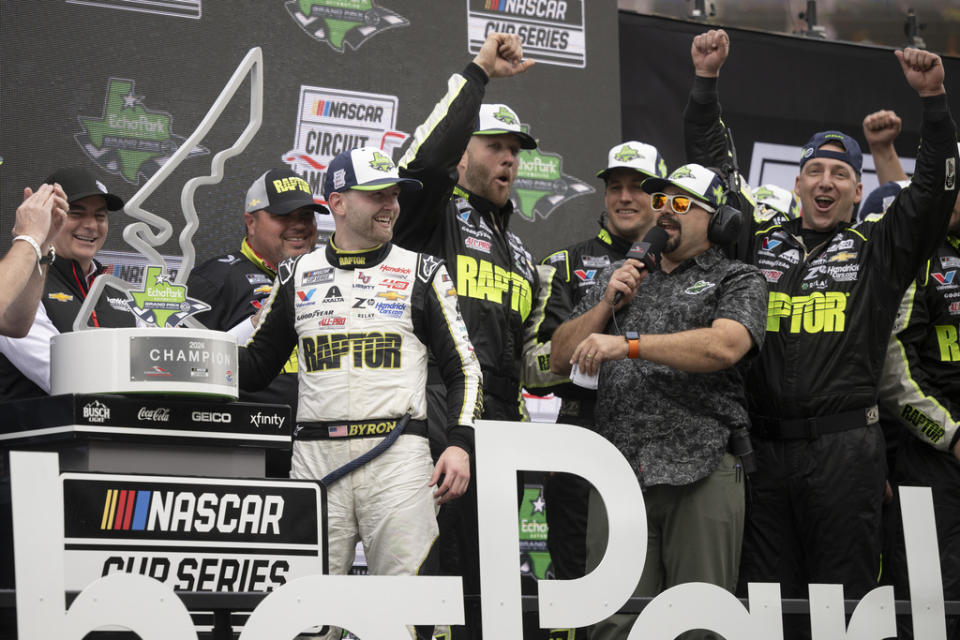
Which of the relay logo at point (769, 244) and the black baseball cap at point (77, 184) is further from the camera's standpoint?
the relay logo at point (769, 244)

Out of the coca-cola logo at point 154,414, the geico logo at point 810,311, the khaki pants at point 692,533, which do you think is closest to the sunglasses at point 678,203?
the geico logo at point 810,311

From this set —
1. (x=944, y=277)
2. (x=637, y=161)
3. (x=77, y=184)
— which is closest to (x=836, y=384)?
(x=944, y=277)

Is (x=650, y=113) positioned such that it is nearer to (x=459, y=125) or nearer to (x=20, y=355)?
(x=459, y=125)

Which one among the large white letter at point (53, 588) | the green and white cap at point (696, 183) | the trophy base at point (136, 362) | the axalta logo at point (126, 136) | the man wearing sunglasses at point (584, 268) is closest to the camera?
the large white letter at point (53, 588)

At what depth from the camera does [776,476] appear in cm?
347

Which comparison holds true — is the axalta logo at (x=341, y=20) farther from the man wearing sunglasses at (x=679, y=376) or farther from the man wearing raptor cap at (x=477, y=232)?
the man wearing sunglasses at (x=679, y=376)

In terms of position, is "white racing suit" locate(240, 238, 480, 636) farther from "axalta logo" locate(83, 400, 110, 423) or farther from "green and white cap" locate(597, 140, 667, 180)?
"green and white cap" locate(597, 140, 667, 180)

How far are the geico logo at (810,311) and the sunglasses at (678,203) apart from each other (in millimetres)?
363

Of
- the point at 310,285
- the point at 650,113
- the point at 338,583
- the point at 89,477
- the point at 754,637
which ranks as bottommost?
the point at 754,637

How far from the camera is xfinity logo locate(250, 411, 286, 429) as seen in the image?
2.45 meters

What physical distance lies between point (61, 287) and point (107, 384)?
981 mm

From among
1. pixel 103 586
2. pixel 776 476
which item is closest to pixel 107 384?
pixel 103 586

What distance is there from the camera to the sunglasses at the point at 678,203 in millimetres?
3367

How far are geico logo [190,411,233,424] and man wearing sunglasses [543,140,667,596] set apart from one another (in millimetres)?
1423
